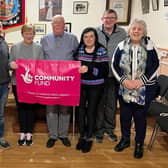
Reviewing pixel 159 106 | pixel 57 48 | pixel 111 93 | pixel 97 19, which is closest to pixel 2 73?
→ pixel 57 48

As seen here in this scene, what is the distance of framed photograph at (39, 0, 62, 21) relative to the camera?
4375 mm

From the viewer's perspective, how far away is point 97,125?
3246 millimetres

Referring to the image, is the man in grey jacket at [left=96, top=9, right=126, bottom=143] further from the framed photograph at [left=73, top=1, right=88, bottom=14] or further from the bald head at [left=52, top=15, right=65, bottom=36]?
the framed photograph at [left=73, top=1, right=88, bottom=14]

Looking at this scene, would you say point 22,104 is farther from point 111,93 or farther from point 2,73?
point 111,93

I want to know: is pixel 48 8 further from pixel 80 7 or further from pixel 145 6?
pixel 145 6

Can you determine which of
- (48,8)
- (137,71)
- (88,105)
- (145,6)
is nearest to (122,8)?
(145,6)

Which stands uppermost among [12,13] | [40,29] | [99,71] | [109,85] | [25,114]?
[12,13]

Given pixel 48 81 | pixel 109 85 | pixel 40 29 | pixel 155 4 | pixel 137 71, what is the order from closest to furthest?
pixel 137 71 → pixel 48 81 → pixel 109 85 → pixel 155 4 → pixel 40 29

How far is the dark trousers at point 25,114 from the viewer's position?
295cm

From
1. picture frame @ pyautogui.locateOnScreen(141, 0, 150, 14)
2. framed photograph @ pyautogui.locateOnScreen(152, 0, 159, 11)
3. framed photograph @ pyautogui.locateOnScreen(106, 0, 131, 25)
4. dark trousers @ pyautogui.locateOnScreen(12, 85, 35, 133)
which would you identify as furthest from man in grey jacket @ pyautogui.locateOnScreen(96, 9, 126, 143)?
framed photograph @ pyautogui.locateOnScreen(106, 0, 131, 25)

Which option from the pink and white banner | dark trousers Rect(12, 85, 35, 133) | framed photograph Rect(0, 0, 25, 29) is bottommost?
dark trousers Rect(12, 85, 35, 133)

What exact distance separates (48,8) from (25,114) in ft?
6.84

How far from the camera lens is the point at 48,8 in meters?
4.39

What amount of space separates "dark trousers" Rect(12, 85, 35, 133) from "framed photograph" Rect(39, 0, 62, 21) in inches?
73.8
